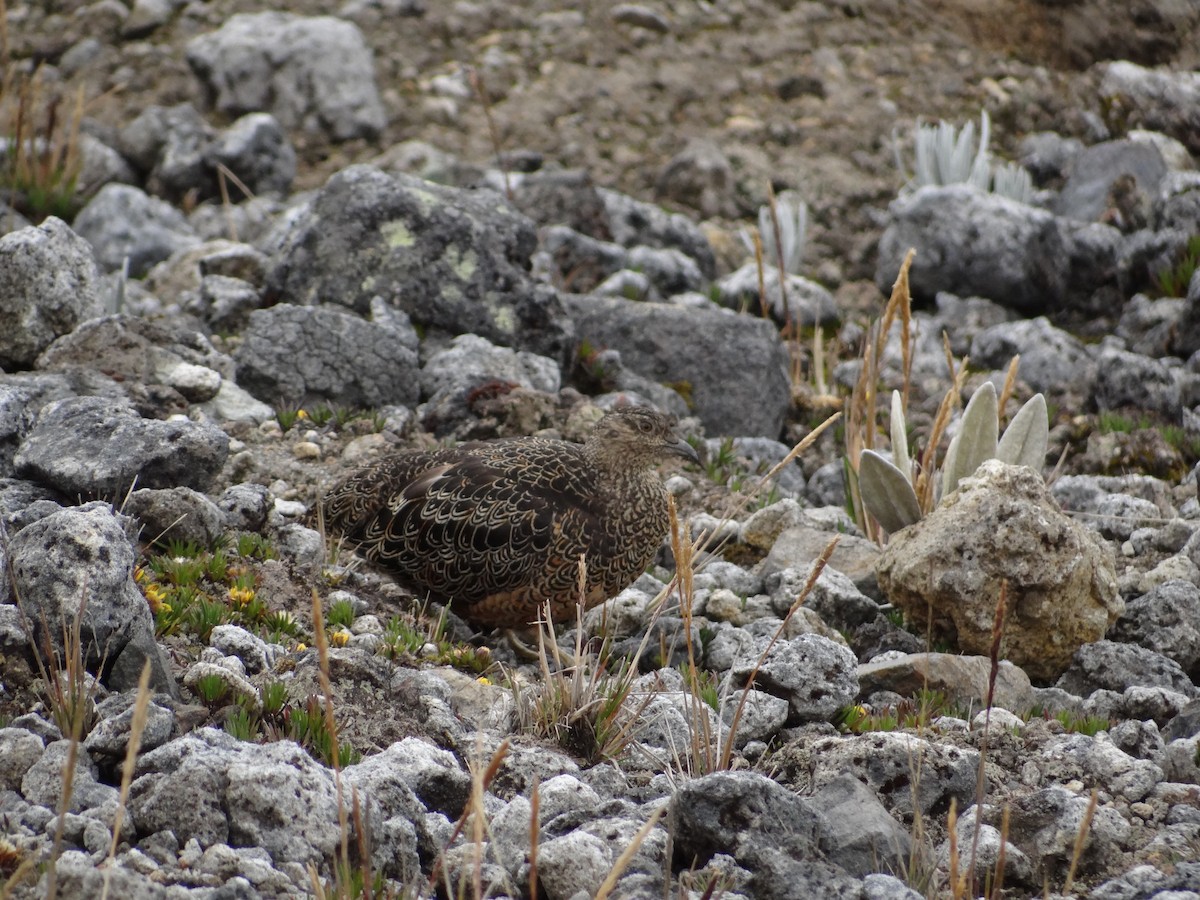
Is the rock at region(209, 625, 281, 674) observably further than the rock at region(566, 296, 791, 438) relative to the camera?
No

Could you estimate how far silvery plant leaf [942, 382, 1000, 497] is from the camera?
23.6 ft

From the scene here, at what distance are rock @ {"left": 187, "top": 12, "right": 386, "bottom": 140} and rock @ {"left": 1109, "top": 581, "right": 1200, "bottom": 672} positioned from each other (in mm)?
9233

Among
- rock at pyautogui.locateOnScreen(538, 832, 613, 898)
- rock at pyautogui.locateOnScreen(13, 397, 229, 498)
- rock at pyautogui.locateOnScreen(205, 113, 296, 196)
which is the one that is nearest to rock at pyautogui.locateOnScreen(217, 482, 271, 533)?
rock at pyautogui.locateOnScreen(13, 397, 229, 498)

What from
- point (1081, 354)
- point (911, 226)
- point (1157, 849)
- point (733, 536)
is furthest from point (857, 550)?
point (911, 226)

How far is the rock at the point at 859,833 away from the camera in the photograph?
406 cm

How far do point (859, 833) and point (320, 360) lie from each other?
513 cm

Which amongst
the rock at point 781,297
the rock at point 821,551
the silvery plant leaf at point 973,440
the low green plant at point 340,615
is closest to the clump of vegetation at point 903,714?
the rock at point 821,551

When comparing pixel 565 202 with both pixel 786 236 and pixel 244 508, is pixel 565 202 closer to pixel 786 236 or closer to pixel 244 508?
pixel 786 236

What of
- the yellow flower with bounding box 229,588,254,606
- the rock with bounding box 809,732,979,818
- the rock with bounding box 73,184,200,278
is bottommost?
the rock with bounding box 73,184,200,278

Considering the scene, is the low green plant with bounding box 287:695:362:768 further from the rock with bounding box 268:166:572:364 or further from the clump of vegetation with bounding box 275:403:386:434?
the rock with bounding box 268:166:572:364

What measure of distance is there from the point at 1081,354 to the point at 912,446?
235cm

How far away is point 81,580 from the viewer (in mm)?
4547

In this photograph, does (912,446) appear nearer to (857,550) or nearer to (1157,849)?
(857,550)

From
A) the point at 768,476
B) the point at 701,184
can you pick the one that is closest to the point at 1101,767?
the point at 768,476
